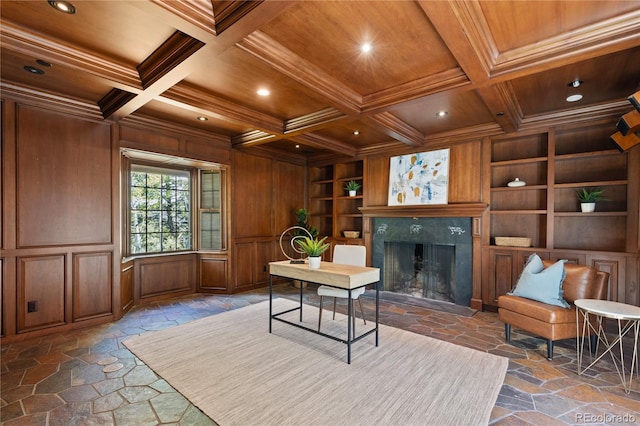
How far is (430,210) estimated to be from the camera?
484cm

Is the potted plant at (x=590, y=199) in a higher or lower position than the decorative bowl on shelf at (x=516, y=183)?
lower

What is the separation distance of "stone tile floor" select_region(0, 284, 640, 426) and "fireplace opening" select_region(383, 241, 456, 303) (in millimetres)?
1201

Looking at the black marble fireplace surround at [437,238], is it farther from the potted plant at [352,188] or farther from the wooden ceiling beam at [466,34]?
the wooden ceiling beam at [466,34]

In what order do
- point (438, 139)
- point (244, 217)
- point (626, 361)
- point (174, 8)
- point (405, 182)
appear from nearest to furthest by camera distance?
1. point (174, 8)
2. point (626, 361)
3. point (438, 139)
4. point (405, 182)
5. point (244, 217)

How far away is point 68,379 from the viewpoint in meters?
2.45

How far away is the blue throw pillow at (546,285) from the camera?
9.66ft

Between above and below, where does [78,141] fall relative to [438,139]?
below

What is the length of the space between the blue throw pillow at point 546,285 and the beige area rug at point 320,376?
0.77m

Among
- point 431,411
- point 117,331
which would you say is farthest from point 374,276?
point 117,331

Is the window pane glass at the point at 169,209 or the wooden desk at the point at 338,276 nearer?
the wooden desk at the point at 338,276

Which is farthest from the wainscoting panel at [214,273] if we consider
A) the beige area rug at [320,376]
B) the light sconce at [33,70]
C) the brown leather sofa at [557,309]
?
the brown leather sofa at [557,309]

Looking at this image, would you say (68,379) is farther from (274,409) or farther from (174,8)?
(174,8)

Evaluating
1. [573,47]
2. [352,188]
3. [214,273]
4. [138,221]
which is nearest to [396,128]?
[352,188]

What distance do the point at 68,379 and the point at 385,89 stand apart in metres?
3.92
